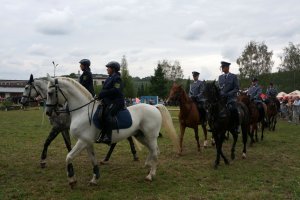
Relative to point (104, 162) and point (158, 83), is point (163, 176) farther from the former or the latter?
point (158, 83)

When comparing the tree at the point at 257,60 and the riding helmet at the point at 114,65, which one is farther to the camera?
the tree at the point at 257,60

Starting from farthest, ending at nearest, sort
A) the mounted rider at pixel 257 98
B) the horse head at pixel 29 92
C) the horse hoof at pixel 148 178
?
the mounted rider at pixel 257 98 → the horse head at pixel 29 92 → the horse hoof at pixel 148 178

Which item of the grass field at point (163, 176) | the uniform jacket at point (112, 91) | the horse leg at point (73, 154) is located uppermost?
the uniform jacket at point (112, 91)

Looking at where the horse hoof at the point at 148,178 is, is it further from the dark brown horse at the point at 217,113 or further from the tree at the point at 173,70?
the tree at the point at 173,70

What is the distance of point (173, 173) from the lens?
8930 millimetres

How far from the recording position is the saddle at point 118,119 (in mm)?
7508

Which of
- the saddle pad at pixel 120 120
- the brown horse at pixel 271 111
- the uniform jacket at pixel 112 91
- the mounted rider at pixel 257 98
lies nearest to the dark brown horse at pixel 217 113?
the saddle pad at pixel 120 120

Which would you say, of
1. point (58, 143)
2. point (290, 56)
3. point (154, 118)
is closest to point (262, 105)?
point (154, 118)

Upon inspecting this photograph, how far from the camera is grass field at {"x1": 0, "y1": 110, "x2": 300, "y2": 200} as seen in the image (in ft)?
23.1

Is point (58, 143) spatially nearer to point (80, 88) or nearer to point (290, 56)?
point (80, 88)

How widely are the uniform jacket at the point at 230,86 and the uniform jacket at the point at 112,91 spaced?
390 cm

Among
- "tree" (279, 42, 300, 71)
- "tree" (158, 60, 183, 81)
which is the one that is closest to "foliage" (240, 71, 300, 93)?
"tree" (279, 42, 300, 71)

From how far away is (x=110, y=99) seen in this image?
305 inches

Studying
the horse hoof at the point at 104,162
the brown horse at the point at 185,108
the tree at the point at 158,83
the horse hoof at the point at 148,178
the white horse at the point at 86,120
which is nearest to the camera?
the white horse at the point at 86,120
